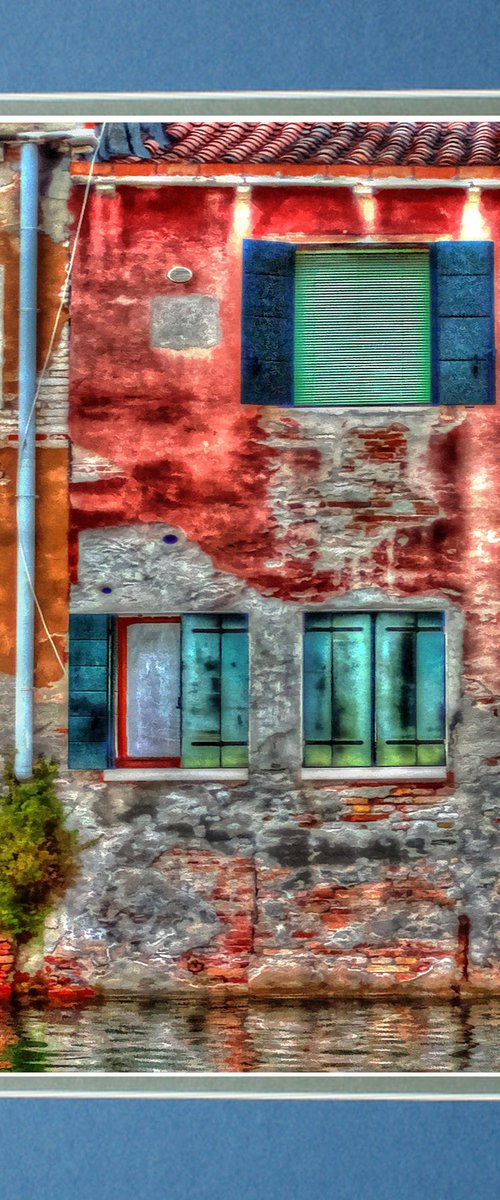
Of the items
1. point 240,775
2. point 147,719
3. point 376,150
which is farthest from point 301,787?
point 376,150

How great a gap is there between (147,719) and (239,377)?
2757 millimetres

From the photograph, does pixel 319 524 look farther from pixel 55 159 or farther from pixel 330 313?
pixel 55 159

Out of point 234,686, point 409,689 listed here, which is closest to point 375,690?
point 409,689

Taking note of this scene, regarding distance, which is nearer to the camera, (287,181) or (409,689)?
(287,181)

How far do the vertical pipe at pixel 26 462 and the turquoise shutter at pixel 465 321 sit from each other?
3.09m

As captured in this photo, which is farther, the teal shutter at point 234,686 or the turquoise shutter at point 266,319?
the teal shutter at point 234,686

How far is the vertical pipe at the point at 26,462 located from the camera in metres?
8.34

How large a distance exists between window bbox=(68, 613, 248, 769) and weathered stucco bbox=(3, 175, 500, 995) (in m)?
0.19

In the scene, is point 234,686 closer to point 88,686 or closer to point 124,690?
point 124,690

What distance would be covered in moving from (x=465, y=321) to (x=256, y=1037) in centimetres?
545

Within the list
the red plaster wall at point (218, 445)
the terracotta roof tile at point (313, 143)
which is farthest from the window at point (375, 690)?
the terracotta roof tile at point (313, 143)

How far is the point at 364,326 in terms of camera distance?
8516 millimetres

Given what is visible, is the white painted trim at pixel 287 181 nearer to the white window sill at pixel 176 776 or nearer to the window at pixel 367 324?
the window at pixel 367 324

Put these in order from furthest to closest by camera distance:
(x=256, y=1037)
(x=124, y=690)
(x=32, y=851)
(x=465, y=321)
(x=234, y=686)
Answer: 1. (x=124, y=690)
2. (x=234, y=686)
3. (x=465, y=321)
4. (x=32, y=851)
5. (x=256, y=1037)
